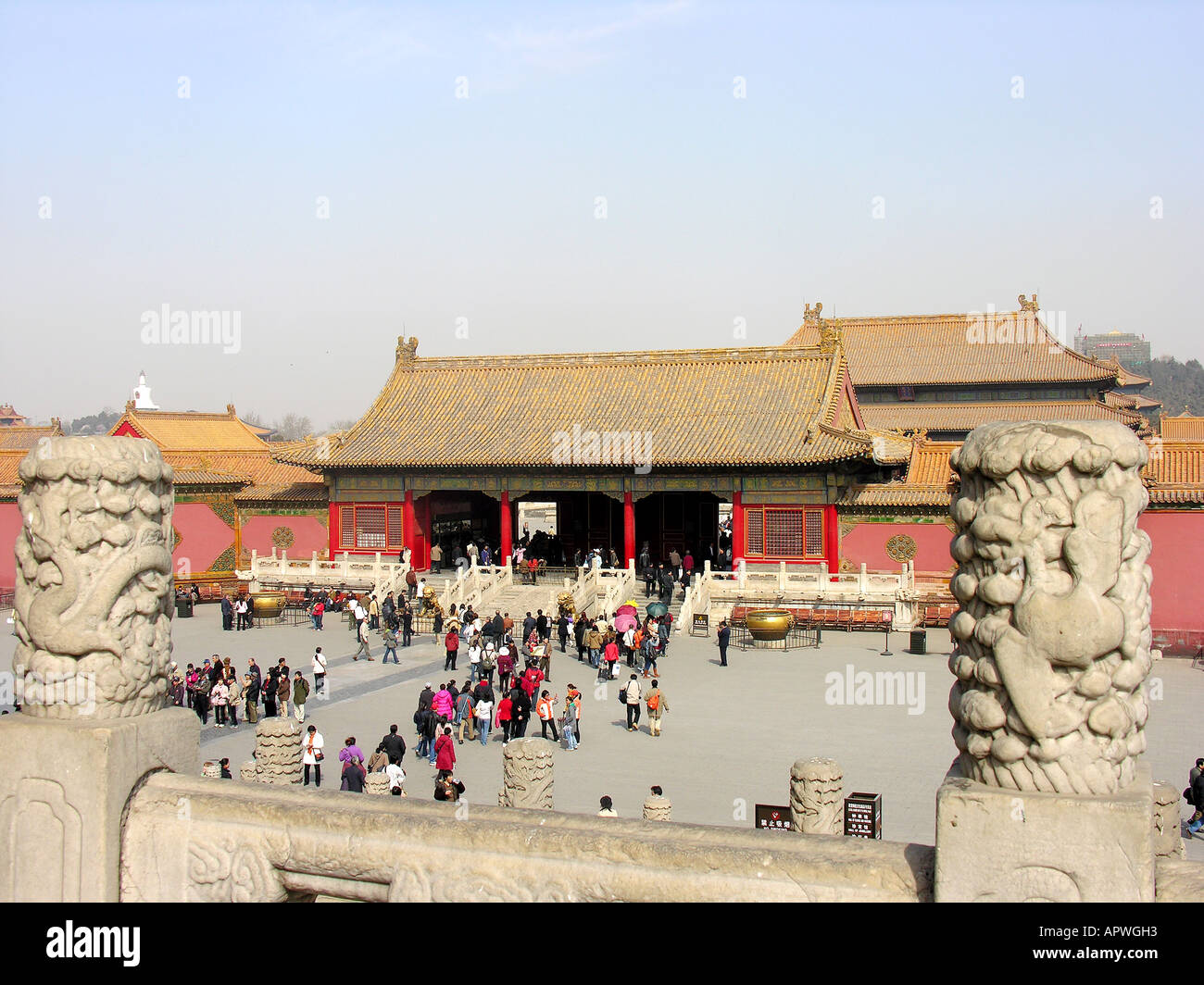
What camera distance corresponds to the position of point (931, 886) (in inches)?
148

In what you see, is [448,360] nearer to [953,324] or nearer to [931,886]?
[953,324]

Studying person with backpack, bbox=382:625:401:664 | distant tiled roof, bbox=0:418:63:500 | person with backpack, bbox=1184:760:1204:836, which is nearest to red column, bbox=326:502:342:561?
distant tiled roof, bbox=0:418:63:500

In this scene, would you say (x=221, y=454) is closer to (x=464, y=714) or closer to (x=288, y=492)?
(x=288, y=492)

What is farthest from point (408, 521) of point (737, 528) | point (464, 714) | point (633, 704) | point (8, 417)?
point (8, 417)

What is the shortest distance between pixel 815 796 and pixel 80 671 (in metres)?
8.41

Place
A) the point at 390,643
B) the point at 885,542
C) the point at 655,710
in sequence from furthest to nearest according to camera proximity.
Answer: the point at 885,542 < the point at 390,643 < the point at 655,710

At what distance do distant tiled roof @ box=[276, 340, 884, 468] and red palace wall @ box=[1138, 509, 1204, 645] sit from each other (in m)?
8.20

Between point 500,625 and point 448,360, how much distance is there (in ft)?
65.3

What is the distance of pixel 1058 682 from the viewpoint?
356cm

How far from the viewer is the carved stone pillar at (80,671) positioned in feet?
15.2

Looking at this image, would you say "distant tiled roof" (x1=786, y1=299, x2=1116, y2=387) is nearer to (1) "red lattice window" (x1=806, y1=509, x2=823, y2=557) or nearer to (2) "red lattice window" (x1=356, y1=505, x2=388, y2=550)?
(1) "red lattice window" (x1=806, y1=509, x2=823, y2=557)

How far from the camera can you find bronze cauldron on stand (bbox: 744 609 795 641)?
27031 millimetres

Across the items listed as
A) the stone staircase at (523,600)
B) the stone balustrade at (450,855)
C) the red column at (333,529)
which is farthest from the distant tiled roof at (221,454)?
the stone balustrade at (450,855)

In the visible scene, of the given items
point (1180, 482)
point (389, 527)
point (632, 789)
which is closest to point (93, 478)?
point (632, 789)
